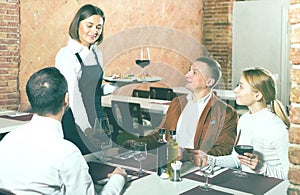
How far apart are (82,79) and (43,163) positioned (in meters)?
2.08

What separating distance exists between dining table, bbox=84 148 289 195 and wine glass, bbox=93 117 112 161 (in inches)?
4.1

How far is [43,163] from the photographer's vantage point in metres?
1.67

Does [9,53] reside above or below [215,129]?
above

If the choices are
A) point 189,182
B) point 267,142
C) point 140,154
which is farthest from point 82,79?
point 189,182

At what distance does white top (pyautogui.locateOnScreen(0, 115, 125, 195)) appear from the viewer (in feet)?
5.44

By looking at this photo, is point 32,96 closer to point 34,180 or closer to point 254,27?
point 34,180

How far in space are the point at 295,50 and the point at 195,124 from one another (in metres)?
1.41

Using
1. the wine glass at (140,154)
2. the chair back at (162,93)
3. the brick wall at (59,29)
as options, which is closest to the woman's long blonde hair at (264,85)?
the wine glass at (140,154)

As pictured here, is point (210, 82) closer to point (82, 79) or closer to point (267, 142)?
point (267, 142)

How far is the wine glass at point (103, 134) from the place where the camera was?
7.34 feet

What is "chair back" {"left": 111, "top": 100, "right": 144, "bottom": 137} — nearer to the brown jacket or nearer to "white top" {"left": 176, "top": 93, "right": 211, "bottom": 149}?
"white top" {"left": 176, "top": 93, "right": 211, "bottom": 149}

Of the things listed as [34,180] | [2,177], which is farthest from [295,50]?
[2,177]

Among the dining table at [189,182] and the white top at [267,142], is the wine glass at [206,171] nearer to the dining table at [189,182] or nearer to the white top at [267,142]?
the dining table at [189,182]

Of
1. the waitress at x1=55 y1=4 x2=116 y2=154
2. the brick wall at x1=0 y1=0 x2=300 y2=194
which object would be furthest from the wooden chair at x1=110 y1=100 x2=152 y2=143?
the brick wall at x1=0 y1=0 x2=300 y2=194
